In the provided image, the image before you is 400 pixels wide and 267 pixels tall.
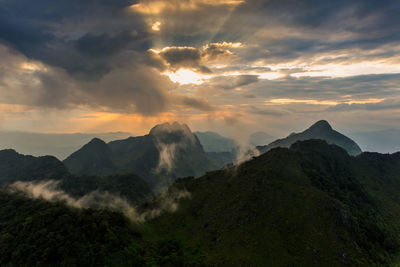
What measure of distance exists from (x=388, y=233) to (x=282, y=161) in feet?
205

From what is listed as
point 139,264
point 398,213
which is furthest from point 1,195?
point 398,213

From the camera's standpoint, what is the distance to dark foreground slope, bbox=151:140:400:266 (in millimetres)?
85000

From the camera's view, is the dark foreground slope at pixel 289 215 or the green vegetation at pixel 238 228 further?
the dark foreground slope at pixel 289 215

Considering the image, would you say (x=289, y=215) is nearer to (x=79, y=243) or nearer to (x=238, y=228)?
(x=238, y=228)

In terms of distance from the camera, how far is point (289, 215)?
99625 millimetres

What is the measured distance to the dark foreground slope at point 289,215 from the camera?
85.0 m

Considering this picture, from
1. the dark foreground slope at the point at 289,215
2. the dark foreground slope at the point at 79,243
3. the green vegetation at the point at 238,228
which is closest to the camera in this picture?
the dark foreground slope at the point at 79,243

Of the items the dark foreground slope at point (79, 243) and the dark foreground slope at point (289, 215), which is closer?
the dark foreground slope at point (79, 243)

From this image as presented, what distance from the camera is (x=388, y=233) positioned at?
10981cm

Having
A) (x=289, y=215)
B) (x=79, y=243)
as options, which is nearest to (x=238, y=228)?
(x=289, y=215)

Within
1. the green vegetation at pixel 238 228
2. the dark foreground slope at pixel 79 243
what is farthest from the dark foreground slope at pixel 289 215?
the dark foreground slope at pixel 79 243

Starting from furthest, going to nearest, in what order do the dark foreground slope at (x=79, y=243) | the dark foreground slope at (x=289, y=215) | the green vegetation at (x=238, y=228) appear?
1. the dark foreground slope at (x=289, y=215)
2. the green vegetation at (x=238, y=228)
3. the dark foreground slope at (x=79, y=243)

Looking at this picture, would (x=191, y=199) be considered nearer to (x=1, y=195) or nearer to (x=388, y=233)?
(x=388, y=233)

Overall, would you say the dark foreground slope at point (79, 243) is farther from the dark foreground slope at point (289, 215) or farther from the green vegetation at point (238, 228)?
the dark foreground slope at point (289, 215)
